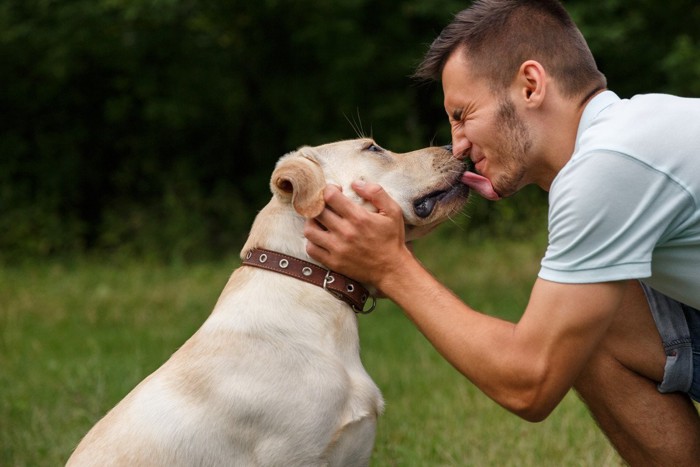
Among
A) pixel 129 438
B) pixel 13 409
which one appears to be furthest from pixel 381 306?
pixel 129 438

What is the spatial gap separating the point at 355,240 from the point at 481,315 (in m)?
0.48

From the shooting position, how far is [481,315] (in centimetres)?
294

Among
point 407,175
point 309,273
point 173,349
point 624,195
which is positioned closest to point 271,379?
point 309,273

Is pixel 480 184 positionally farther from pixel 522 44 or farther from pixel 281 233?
pixel 281 233

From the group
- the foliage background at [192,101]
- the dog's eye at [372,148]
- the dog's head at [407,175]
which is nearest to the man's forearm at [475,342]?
the dog's head at [407,175]

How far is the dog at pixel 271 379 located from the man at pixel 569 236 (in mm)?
121

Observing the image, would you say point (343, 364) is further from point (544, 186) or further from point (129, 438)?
point (544, 186)

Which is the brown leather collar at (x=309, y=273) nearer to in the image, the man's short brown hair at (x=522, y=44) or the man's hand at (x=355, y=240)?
the man's hand at (x=355, y=240)

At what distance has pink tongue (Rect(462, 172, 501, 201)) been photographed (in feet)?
11.2

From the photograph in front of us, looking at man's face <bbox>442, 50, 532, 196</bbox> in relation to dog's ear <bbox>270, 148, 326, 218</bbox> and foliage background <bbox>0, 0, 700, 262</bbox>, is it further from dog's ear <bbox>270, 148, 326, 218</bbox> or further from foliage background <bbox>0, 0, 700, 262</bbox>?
foliage background <bbox>0, 0, 700, 262</bbox>

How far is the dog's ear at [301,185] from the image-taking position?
311 cm

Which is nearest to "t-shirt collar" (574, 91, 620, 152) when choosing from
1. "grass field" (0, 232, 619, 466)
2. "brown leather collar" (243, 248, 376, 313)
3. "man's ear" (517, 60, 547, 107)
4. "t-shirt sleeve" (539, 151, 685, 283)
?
"man's ear" (517, 60, 547, 107)

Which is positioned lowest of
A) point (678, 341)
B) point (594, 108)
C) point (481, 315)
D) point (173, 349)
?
point (173, 349)

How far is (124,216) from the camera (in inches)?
551
